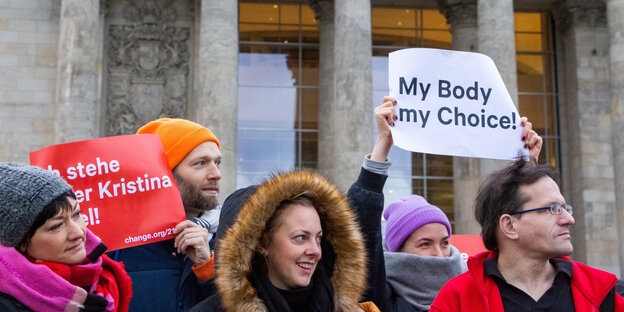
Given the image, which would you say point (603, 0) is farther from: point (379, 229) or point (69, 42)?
point (379, 229)

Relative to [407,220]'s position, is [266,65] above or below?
above

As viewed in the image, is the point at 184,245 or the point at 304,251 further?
the point at 184,245

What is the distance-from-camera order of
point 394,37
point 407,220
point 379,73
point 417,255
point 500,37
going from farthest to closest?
1. point 394,37
2. point 379,73
3. point 500,37
4. point 407,220
5. point 417,255

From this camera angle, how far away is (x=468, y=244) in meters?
8.98

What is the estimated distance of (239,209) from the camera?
3551 millimetres

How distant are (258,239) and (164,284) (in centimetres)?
128

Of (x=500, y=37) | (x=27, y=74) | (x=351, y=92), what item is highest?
(x=500, y=37)

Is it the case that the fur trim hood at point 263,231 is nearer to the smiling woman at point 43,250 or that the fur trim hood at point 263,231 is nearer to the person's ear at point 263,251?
the person's ear at point 263,251

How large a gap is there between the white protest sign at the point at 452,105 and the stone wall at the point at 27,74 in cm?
1952

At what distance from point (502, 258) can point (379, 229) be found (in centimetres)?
78

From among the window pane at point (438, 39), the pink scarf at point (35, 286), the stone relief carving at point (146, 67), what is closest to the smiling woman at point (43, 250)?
the pink scarf at point (35, 286)

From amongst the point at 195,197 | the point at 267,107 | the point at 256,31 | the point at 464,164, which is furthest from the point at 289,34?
the point at 195,197

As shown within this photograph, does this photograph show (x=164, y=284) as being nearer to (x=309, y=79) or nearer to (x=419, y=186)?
(x=309, y=79)

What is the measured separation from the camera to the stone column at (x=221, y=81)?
65.4 feet
